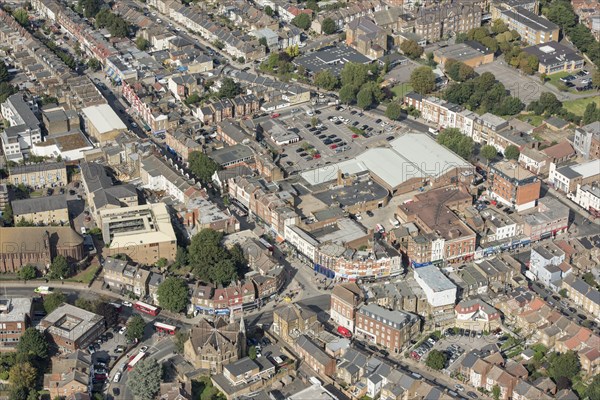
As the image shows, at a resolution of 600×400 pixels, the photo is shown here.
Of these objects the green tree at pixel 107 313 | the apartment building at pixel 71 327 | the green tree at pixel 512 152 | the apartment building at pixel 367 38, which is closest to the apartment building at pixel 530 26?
the apartment building at pixel 367 38

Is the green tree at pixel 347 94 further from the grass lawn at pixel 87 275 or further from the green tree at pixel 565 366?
the green tree at pixel 565 366

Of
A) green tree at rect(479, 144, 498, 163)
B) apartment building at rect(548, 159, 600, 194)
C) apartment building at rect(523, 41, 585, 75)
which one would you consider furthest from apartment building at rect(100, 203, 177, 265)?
apartment building at rect(523, 41, 585, 75)

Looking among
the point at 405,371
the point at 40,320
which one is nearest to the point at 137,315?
the point at 40,320

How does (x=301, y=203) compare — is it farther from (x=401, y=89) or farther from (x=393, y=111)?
(x=401, y=89)

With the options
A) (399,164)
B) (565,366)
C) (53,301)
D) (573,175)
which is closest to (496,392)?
(565,366)

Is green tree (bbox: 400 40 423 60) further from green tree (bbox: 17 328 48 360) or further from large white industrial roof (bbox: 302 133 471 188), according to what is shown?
green tree (bbox: 17 328 48 360)

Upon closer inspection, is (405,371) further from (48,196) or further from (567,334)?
(48,196)
